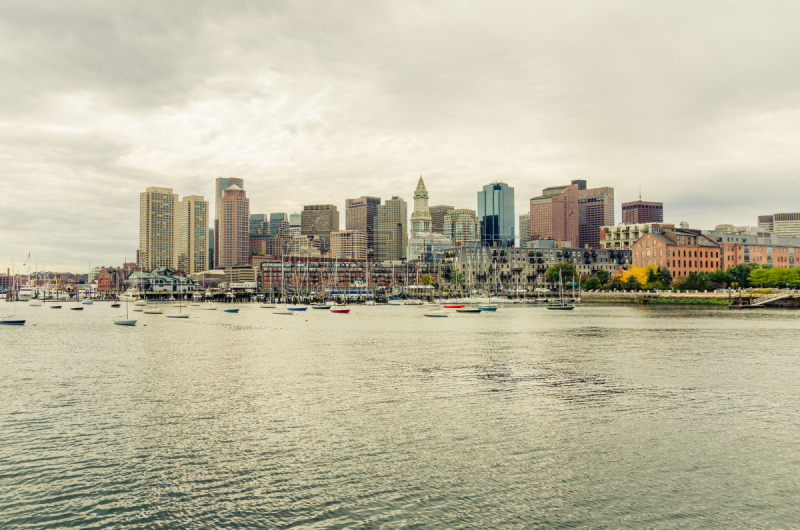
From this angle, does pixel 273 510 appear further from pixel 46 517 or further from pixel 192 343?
pixel 192 343

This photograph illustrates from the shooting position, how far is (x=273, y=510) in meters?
20.7

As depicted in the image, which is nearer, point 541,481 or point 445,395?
point 541,481

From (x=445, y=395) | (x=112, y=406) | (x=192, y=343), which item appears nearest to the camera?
(x=112, y=406)

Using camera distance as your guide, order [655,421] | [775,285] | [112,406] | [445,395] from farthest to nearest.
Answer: [775,285]
[445,395]
[112,406]
[655,421]

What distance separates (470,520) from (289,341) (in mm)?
62141

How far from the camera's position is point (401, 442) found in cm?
2844

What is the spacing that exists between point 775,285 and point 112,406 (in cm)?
20804

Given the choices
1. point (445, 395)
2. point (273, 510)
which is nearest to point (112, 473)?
point (273, 510)

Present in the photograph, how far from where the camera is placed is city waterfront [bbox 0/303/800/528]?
2089cm

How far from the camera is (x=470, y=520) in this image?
20047mm

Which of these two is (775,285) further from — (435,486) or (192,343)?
(435,486)

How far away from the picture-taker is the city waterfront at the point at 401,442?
20.9m

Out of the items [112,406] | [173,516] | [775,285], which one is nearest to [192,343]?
[112,406]

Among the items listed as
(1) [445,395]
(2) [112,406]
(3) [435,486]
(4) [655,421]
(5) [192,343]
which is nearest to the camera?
(3) [435,486]
